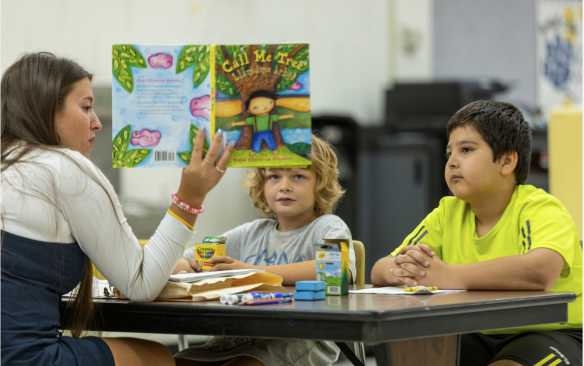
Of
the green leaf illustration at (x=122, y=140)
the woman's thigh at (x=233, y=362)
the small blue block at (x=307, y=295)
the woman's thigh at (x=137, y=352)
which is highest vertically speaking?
the green leaf illustration at (x=122, y=140)

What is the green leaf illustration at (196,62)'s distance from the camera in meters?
1.35

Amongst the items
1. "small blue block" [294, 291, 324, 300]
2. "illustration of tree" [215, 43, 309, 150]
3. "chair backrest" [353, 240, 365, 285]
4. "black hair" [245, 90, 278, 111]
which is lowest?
"chair backrest" [353, 240, 365, 285]

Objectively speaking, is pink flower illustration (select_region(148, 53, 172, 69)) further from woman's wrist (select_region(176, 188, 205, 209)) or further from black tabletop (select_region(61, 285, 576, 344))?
black tabletop (select_region(61, 285, 576, 344))

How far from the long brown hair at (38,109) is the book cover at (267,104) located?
31cm

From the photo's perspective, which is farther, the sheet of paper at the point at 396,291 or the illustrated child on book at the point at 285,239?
the illustrated child on book at the point at 285,239

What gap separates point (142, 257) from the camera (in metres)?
1.25

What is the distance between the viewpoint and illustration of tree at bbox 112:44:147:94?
4.48 feet

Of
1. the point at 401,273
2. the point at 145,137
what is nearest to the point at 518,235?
the point at 401,273

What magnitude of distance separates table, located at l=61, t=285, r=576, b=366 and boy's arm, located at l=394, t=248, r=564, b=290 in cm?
4

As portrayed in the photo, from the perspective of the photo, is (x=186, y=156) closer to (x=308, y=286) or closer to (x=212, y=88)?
(x=212, y=88)

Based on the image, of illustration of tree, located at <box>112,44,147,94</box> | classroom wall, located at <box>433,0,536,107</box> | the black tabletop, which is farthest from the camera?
classroom wall, located at <box>433,0,536,107</box>

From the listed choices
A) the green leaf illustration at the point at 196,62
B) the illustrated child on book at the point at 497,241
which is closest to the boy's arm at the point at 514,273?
the illustrated child on book at the point at 497,241

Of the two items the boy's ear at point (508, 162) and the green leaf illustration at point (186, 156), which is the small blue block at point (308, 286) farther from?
the boy's ear at point (508, 162)

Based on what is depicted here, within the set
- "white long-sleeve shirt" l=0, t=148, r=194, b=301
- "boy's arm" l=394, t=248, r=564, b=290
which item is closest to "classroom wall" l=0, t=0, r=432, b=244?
"white long-sleeve shirt" l=0, t=148, r=194, b=301
